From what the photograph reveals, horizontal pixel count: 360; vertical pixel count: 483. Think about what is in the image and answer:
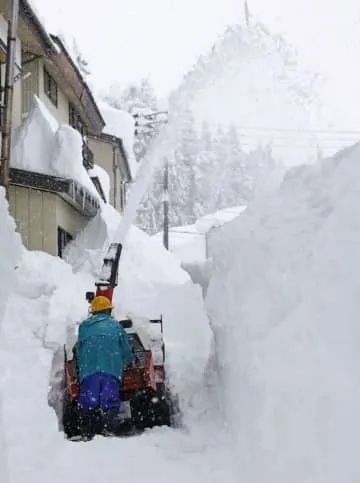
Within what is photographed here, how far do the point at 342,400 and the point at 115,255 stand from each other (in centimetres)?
527

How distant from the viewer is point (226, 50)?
35156 mm

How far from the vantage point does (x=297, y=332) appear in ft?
13.8

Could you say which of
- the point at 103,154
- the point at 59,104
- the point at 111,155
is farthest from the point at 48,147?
the point at 111,155

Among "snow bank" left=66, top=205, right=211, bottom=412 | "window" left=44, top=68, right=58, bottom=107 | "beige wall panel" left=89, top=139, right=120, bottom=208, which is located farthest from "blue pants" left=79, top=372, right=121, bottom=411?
"beige wall panel" left=89, top=139, right=120, bottom=208

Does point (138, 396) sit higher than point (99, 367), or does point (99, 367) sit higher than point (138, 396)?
point (99, 367)

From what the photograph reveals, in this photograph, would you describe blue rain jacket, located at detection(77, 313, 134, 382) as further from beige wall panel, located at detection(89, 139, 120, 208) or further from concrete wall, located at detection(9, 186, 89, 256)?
beige wall panel, located at detection(89, 139, 120, 208)

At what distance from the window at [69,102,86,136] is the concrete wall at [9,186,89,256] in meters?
5.66

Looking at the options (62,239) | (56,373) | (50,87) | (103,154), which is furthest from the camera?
(103,154)

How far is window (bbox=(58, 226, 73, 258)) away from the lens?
15630 millimetres

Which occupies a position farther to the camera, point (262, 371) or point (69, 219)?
point (69, 219)

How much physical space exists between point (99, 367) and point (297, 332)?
259 cm

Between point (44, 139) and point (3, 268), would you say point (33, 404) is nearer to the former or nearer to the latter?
point (3, 268)

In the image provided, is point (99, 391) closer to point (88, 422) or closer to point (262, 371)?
point (88, 422)

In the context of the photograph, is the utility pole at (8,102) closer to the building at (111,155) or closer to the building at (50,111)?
the building at (50,111)
